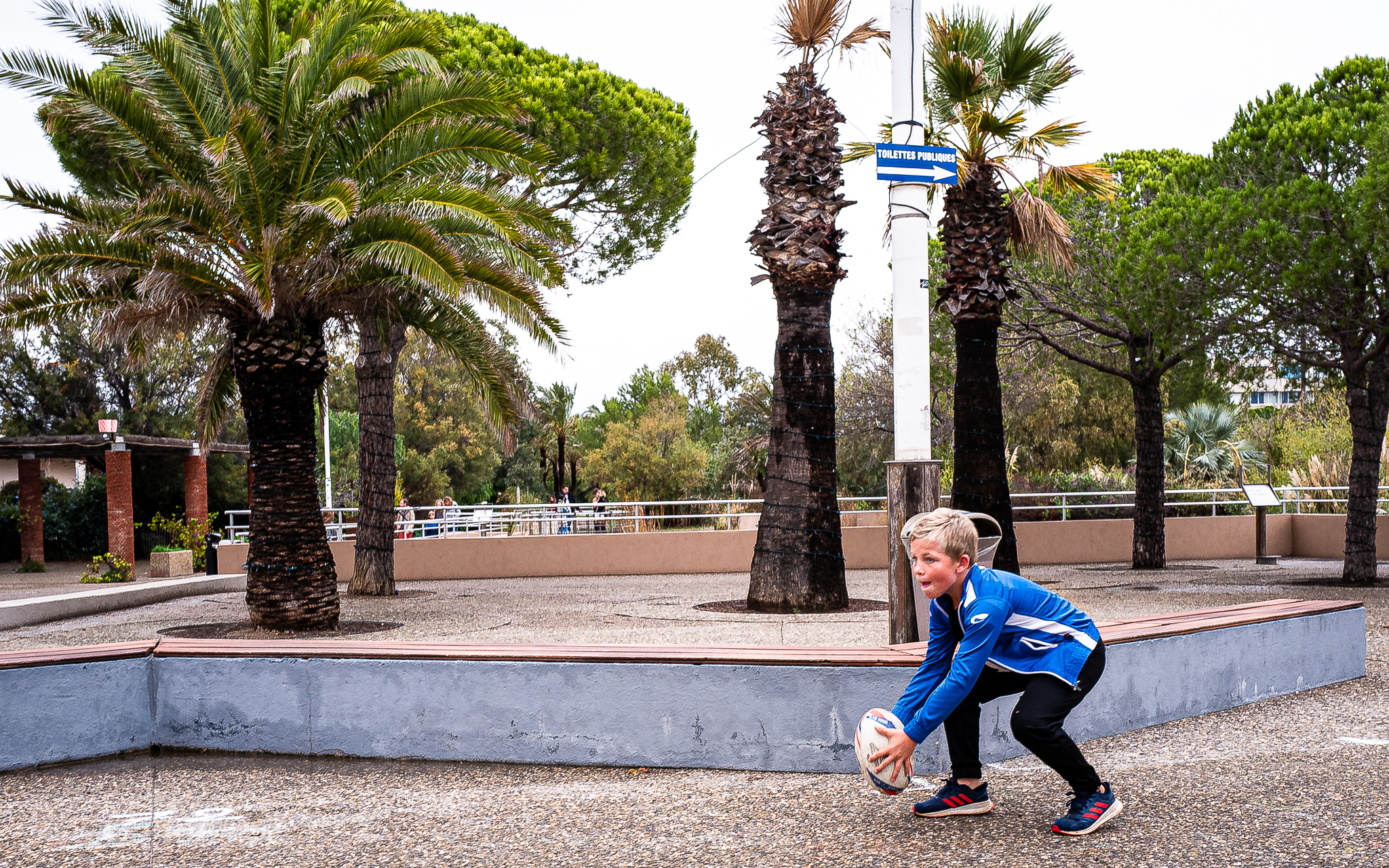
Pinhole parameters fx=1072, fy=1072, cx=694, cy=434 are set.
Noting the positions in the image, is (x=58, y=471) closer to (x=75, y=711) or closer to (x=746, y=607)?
(x=746, y=607)

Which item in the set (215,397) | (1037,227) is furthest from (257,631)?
(1037,227)

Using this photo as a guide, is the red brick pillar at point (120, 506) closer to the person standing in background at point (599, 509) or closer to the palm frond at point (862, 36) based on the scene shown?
the person standing in background at point (599, 509)

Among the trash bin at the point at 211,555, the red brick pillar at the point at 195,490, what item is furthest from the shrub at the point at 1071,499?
the red brick pillar at the point at 195,490

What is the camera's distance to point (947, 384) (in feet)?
70.3

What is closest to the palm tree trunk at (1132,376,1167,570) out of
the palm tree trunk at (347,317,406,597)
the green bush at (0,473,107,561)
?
the palm tree trunk at (347,317,406,597)

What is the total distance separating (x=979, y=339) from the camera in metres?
12.8

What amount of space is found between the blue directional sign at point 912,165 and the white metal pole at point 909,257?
0.16 ft

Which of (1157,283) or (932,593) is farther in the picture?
(1157,283)

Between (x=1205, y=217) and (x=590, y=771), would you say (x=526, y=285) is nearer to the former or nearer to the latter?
(x=590, y=771)

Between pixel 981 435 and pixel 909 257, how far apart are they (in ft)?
23.1

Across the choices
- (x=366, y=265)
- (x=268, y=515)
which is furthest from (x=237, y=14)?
(x=268, y=515)

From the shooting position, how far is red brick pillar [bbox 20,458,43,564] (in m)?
24.6

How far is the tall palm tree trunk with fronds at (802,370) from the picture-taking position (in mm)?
11859

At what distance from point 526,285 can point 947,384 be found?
1251cm
